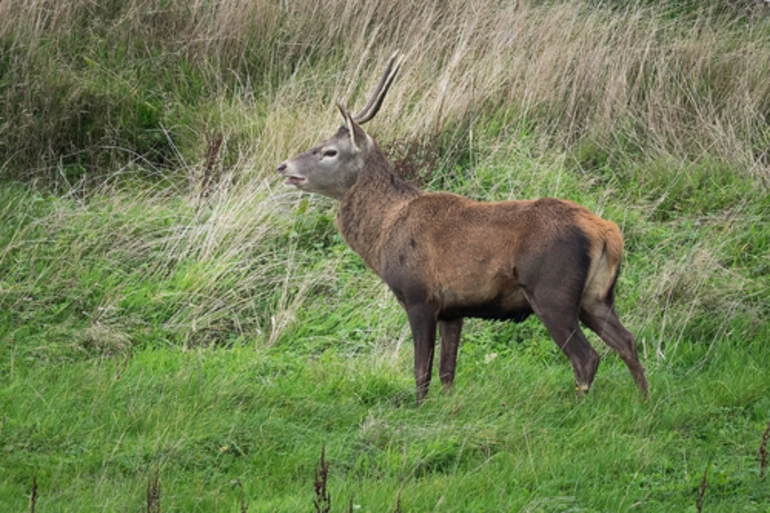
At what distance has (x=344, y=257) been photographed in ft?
27.3

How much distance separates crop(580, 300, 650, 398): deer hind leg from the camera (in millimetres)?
6398

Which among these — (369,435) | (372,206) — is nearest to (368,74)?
(372,206)

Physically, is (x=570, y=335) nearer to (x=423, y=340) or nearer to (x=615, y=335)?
(x=615, y=335)

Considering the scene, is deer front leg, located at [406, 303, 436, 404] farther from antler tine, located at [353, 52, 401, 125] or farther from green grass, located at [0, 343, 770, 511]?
antler tine, located at [353, 52, 401, 125]

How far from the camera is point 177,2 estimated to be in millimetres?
11242

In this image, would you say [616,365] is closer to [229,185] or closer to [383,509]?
[383,509]

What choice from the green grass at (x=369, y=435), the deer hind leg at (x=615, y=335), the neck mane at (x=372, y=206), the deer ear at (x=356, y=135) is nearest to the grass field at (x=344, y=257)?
the green grass at (x=369, y=435)

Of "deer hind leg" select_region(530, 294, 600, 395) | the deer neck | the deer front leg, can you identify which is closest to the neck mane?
the deer neck

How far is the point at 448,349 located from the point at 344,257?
1.82 meters

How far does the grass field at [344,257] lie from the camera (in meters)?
5.34

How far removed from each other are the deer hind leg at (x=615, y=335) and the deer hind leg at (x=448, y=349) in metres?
0.75

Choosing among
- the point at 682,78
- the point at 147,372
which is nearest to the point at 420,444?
the point at 147,372

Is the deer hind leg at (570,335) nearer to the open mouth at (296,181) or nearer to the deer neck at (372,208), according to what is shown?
the deer neck at (372,208)

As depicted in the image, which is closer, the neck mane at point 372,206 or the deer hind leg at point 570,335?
the deer hind leg at point 570,335
